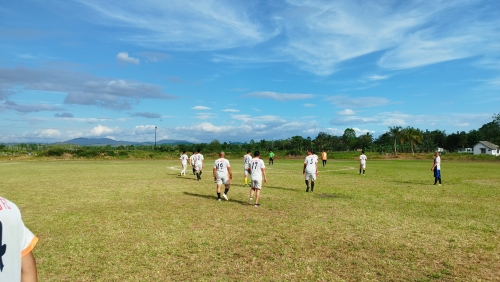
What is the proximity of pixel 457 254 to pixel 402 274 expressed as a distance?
7.17 ft

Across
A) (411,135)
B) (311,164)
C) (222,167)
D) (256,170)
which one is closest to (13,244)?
(256,170)

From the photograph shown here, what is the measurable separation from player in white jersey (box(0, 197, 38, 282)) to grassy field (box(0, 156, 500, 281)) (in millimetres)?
4415

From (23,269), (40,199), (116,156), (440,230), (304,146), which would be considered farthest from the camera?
(304,146)

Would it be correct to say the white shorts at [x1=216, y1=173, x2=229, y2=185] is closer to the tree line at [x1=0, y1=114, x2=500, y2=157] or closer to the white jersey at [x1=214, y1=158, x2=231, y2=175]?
the white jersey at [x1=214, y1=158, x2=231, y2=175]

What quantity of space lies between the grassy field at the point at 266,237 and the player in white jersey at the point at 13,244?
14.5ft

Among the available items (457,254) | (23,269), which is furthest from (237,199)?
(23,269)

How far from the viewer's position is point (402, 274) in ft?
21.6

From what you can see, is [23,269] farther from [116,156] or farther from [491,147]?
[491,147]

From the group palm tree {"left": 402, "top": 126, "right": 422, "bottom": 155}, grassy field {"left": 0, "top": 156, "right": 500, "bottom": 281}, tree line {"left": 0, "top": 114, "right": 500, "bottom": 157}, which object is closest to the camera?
grassy field {"left": 0, "top": 156, "right": 500, "bottom": 281}

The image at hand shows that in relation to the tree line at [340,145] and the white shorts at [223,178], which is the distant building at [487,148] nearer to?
the tree line at [340,145]

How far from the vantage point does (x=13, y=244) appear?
7.10 ft

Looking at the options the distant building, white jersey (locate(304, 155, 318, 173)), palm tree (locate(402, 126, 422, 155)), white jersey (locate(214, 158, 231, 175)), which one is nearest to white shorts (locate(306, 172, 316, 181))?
white jersey (locate(304, 155, 318, 173))

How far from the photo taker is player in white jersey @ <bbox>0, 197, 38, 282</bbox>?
2.10 meters

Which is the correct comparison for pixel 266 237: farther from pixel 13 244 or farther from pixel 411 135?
pixel 411 135
